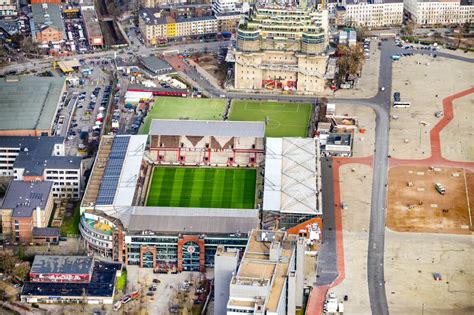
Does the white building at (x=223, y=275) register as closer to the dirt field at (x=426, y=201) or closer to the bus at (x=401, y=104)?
the dirt field at (x=426, y=201)

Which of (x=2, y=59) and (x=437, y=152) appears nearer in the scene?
Answer: (x=437, y=152)

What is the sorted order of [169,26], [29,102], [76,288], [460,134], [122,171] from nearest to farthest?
1. [76,288]
2. [122,171]
3. [460,134]
4. [29,102]
5. [169,26]

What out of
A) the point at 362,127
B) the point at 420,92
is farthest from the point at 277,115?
the point at 420,92

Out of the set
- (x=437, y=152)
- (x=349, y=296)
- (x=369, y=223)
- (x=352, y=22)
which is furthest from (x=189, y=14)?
(x=349, y=296)

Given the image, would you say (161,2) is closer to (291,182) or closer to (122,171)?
(122,171)

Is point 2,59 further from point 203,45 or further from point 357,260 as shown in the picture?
point 357,260
